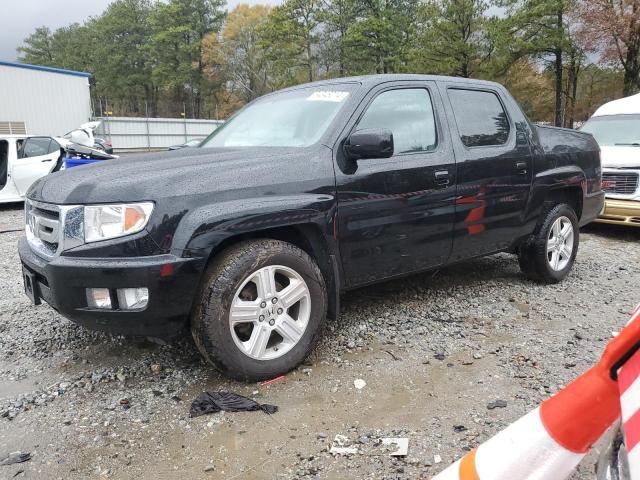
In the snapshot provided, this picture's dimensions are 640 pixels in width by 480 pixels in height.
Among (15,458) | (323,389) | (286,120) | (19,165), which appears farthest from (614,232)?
(19,165)

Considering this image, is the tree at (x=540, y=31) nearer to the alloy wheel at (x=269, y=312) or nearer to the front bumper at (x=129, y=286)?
the alloy wheel at (x=269, y=312)

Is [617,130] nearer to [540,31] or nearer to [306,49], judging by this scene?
[540,31]

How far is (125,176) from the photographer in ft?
8.75

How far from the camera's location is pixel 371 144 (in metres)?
2.96

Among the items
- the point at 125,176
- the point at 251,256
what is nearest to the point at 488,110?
the point at 251,256

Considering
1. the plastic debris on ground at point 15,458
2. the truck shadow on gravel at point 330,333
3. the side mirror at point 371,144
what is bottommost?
the plastic debris on ground at point 15,458

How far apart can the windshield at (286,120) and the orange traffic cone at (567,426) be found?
2231 millimetres

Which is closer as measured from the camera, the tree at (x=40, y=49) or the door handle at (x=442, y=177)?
the door handle at (x=442, y=177)

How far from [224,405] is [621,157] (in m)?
7.30

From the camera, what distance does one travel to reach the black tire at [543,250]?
15.0 feet

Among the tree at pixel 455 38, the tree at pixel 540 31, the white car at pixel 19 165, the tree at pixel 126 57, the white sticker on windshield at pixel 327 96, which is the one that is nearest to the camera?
the white sticker on windshield at pixel 327 96

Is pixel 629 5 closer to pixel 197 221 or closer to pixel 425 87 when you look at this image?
pixel 425 87

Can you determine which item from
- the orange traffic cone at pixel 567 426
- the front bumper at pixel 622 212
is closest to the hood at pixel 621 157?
the front bumper at pixel 622 212

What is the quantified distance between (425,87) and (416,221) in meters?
1.06
